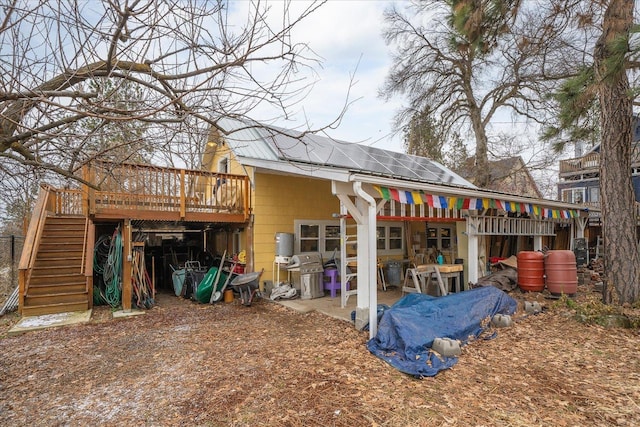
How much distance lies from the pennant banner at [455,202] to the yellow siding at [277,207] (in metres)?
3.79

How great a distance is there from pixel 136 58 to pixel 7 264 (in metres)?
12.1

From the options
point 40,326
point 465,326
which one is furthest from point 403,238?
point 40,326

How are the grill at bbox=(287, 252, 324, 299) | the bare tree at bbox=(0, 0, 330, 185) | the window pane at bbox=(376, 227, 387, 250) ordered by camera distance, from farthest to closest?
1. the window pane at bbox=(376, 227, 387, 250)
2. the grill at bbox=(287, 252, 324, 299)
3. the bare tree at bbox=(0, 0, 330, 185)

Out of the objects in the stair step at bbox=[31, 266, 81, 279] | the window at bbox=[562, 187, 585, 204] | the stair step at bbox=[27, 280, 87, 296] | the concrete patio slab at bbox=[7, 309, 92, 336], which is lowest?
the concrete patio slab at bbox=[7, 309, 92, 336]

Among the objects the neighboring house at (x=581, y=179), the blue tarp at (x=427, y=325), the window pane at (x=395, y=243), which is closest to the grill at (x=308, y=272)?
the window pane at (x=395, y=243)

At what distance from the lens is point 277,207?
28.9 feet

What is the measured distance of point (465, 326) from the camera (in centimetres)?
485

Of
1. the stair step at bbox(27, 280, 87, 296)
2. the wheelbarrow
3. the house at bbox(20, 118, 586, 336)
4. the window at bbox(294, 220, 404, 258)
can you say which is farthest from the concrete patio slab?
the window at bbox(294, 220, 404, 258)

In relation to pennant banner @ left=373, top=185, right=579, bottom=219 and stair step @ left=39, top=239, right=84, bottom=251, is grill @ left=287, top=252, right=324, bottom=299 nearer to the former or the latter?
pennant banner @ left=373, top=185, right=579, bottom=219

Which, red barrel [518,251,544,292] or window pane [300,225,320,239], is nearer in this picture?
red barrel [518,251,544,292]

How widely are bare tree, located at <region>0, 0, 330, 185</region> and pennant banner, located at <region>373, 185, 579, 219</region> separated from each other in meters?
2.80

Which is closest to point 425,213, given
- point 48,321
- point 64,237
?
point 48,321

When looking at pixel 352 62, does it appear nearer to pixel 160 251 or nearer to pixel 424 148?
pixel 160 251

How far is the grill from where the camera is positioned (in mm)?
8062
